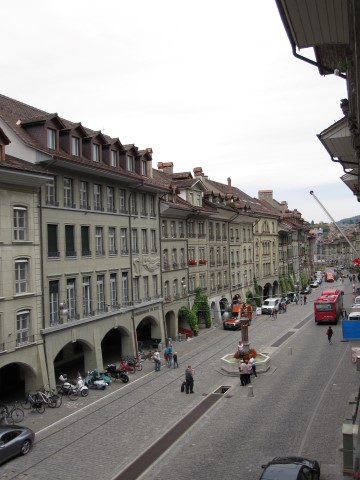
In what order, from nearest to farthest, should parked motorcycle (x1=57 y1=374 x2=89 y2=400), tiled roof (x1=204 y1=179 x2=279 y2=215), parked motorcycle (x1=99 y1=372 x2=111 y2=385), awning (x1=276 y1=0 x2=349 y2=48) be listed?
awning (x1=276 y1=0 x2=349 y2=48)
parked motorcycle (x1=57 y1=374 x2=89 y2=400)
parked motorcycle (x1=99 y1=372 x2=111 y2=385)
tiled roof (x1=204 y1=179 x2=279 y2=215)

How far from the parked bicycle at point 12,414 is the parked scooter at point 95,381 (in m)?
5.46

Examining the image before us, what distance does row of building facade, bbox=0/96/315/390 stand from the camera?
92.6 feet

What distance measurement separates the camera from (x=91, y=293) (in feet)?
114

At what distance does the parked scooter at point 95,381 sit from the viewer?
31.2 m

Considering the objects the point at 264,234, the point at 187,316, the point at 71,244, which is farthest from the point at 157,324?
the point at 264,234

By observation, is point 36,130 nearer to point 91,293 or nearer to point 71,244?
point 71,244

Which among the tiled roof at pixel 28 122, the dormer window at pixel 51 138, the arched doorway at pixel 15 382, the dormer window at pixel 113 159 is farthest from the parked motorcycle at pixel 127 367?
the dormer window at pixel 51 138

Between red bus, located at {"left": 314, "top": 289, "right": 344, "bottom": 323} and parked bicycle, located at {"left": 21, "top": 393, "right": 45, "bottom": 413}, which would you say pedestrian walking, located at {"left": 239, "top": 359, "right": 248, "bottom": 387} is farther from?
red bus, located at {"left": 314, "top": 289, "right": 344, "bottom": 323}

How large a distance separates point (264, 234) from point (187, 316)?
1322 inches

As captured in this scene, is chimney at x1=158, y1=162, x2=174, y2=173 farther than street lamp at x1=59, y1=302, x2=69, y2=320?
Yes

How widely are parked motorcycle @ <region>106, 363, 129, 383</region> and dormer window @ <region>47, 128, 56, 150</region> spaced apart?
574 inches

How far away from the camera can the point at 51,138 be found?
103 feet

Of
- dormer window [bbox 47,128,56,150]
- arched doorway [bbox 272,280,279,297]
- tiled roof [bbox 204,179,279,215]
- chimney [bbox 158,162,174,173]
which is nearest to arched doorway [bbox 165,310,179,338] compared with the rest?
chimney [bbox 158,162,174,173]

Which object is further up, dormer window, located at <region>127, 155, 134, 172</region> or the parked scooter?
dormer window, located at <region>127, 155, 134, 172</region>
